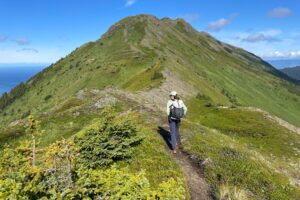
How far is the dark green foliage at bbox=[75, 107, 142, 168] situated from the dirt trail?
2832 mm

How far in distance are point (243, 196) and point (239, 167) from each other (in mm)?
3625

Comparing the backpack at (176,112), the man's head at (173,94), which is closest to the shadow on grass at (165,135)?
the backpack at (176,112)

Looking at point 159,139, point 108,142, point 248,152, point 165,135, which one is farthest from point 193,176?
point 248,152

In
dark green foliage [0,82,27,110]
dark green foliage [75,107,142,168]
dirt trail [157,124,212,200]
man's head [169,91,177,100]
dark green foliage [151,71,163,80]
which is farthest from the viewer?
dark green foliage [0,82,27,110]

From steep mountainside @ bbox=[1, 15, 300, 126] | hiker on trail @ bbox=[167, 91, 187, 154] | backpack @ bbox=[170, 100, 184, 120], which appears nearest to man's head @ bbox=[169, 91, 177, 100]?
hiker on trail @ bbox=[167, 91, 187, 154]

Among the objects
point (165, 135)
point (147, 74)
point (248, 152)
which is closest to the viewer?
point (248, 152)

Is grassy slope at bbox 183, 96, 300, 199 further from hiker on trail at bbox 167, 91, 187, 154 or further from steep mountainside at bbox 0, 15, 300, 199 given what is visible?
hiker on trail at bbox 167, 91, 187, 154

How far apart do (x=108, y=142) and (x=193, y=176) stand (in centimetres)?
475

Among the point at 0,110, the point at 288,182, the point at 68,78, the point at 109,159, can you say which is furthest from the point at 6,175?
the point at 0,110

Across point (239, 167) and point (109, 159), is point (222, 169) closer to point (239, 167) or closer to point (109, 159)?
point (239, 167)

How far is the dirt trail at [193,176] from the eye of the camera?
16828 mm

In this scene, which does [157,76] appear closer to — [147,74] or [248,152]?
[147,74]

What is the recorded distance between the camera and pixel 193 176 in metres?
18.8

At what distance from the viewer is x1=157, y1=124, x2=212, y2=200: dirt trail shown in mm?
16828
